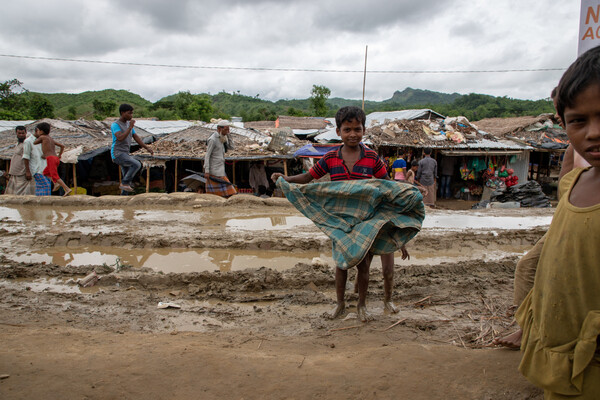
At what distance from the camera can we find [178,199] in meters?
8.21

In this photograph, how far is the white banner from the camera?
3.55 metres

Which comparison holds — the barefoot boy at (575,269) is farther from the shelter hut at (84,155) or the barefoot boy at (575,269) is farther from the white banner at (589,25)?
the shelter hut at (84,155)

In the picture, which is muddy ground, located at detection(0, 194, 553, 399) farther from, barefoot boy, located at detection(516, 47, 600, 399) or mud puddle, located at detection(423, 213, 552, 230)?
barefoot boy, located at detection(516, 47, 600, 399)

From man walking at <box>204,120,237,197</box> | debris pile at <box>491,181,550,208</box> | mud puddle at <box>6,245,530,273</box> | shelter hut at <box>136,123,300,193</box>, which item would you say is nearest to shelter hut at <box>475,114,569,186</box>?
debris pile at <box>491,181,550,208</box>

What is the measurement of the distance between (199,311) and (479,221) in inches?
219

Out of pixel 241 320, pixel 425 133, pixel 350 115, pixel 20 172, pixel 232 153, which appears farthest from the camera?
pixel 425 133

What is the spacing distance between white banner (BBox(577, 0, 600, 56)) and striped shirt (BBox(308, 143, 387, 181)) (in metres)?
2.04

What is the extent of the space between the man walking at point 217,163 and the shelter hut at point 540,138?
13.7 metres

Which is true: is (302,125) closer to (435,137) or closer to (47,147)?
(435,137)

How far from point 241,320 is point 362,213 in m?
1.46

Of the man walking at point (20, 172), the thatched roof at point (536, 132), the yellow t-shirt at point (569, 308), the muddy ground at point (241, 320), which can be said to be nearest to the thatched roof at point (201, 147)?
the man walking at point (20, 172)

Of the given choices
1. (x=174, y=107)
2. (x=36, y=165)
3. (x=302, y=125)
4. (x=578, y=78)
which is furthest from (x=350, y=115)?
(x=174, y=107)

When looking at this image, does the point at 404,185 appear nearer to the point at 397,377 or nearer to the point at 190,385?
the point at 397,377

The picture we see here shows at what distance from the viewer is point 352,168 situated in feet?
11.2
